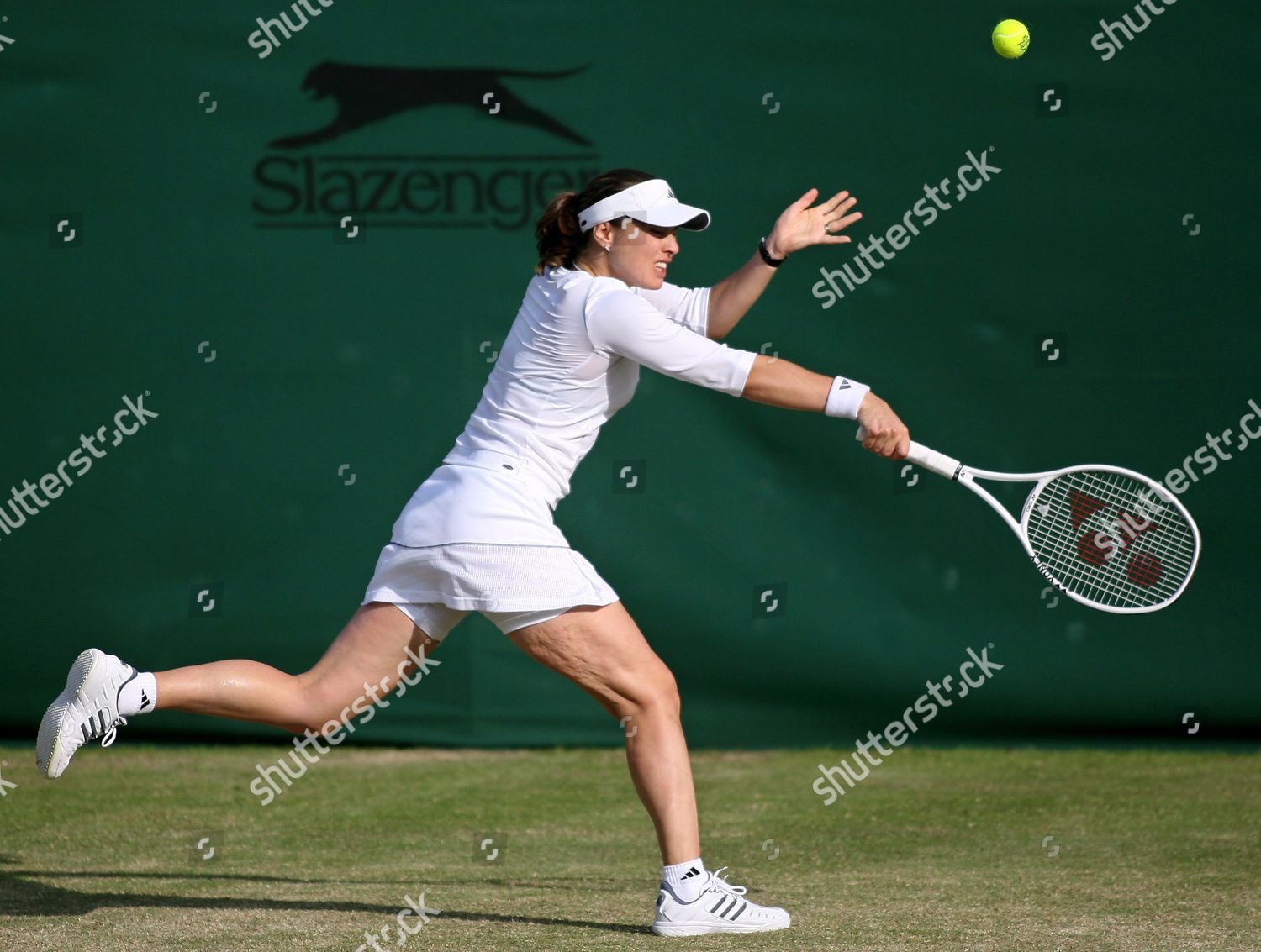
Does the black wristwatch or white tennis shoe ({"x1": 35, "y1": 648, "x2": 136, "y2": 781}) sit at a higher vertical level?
the black wristwatch

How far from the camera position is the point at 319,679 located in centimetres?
313

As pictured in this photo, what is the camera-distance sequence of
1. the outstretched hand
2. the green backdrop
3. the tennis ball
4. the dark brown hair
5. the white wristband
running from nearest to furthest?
the white wristband < the dark brown hair < the outstretched hand < the tennis ball < the green backdrop

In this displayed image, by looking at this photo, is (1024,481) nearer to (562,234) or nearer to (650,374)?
(562,234)

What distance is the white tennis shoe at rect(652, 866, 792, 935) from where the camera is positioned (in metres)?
3.05

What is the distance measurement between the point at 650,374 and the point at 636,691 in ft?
7.23

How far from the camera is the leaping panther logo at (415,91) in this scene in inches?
199

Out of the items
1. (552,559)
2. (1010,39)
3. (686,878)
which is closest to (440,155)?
(1010,39)

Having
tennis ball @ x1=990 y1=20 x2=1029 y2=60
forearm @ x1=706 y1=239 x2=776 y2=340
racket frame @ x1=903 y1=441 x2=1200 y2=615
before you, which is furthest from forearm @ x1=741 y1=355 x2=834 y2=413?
tennis ball @ x1=990 y1=20 x2=1029 y2=60

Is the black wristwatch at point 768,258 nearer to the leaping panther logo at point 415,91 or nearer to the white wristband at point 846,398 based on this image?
the white wristband at point 846,398

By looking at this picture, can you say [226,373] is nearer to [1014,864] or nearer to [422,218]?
[422,218]

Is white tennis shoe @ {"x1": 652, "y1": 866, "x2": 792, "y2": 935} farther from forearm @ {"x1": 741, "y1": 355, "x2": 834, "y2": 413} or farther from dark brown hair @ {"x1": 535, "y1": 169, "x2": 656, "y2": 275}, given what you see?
dark brown hair @ {"x1": 535, "y1": 169, "x2": 656, "y2": 275}

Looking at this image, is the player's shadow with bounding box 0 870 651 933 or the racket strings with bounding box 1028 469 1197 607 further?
the racket strings with bounding box 1028 469 1197 607

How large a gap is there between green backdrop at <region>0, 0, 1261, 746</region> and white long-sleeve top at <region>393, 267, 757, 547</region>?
1934 mm

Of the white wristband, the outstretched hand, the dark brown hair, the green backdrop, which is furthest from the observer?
the green backdrop
